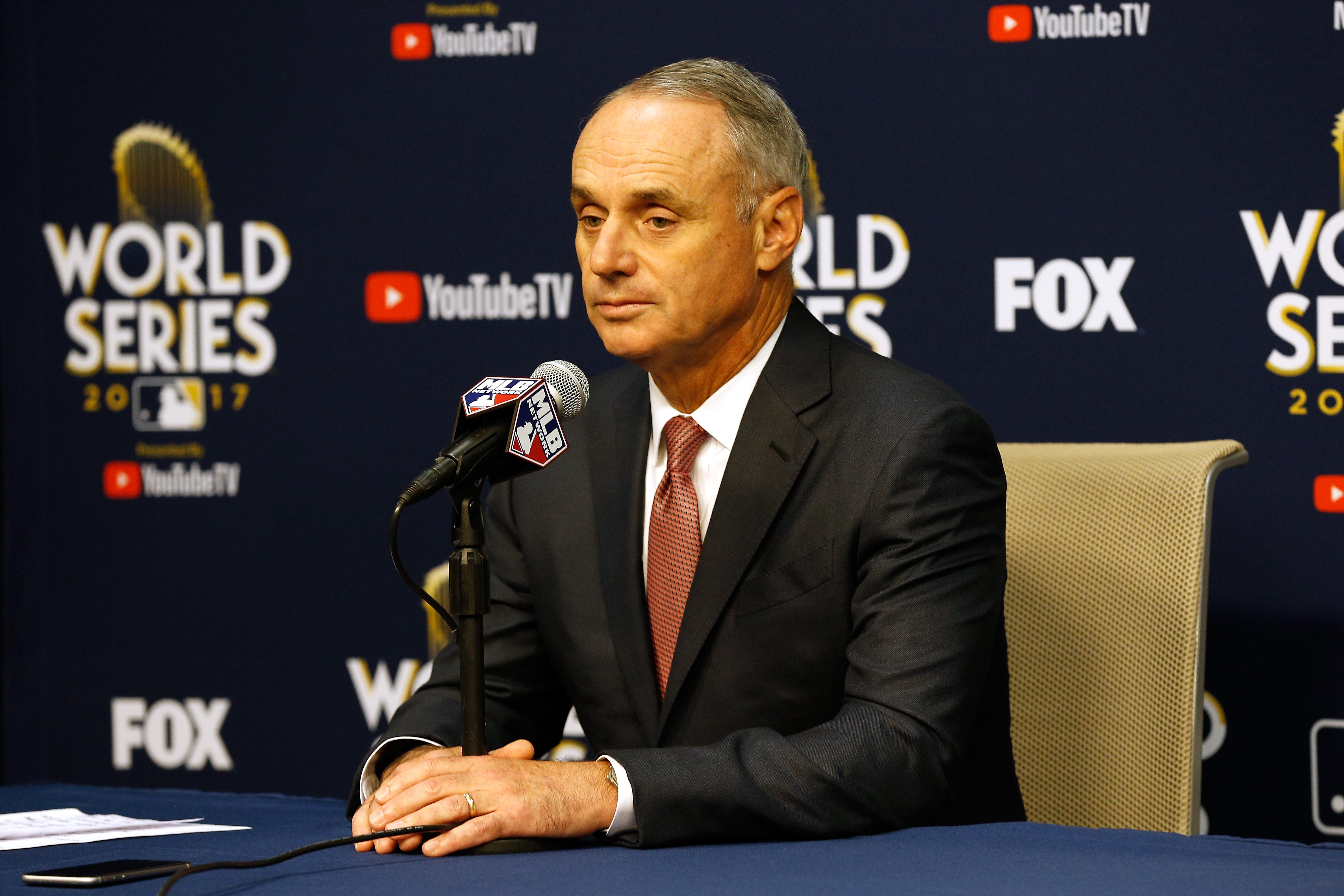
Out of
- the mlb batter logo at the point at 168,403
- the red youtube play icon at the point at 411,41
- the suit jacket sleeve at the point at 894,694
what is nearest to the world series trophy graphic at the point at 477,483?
the suit jacket sleeve at the point at 894,694

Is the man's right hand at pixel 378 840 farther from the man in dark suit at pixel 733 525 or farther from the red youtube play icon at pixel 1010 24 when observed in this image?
the red youtube play icon at pixel 1010 24

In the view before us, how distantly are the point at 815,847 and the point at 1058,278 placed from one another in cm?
158

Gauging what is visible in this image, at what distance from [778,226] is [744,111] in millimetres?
154

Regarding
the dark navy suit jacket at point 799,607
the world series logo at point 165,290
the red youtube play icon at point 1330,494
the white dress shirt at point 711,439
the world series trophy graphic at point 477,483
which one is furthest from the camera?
the world series logo at point 165,290

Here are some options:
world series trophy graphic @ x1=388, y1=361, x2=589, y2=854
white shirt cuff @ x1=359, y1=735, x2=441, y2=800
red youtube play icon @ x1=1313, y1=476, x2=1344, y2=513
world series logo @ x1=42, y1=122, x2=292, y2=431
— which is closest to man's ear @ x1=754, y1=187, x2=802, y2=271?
world series trophy graphic @ x1=388, y1=361, x2=589, y2=854

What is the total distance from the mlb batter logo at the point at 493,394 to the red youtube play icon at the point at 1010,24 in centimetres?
168

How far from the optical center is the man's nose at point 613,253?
5.15 feet

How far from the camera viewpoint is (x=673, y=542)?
64.8 inches

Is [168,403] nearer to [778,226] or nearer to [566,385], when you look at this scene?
[778,226]

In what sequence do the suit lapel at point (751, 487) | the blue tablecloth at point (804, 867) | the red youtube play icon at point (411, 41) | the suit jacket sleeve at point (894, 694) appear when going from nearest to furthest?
the blue tablecloth at point (804, 867)
the suit jacket sleeve at point (894, 694)
the suit lapel at point (751, 487)
the red youtube play icon at point (411, 41)

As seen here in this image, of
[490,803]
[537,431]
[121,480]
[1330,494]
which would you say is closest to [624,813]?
[490,803]

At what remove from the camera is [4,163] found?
2.99 meters

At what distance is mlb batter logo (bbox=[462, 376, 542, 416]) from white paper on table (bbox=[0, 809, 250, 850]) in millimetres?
490

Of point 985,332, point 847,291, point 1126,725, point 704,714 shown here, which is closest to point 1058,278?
point 985,332
